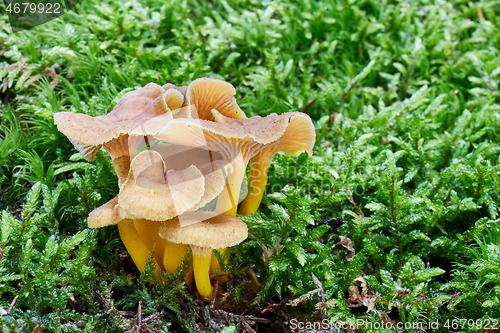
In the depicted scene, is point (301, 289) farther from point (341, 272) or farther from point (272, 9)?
point (272, 9)

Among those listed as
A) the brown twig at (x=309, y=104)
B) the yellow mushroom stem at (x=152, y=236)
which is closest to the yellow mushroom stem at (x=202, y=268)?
the yellow mushroom stem at (x=152, y=236)

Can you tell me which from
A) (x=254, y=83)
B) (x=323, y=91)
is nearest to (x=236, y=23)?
(x=254, y=83)

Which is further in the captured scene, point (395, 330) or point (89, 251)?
point (89, 251)

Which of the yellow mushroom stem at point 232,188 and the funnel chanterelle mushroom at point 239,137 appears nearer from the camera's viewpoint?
the funnel chanterelle mushroom at point 239,137

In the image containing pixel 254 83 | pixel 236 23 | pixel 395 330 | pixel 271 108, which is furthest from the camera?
pixel 236 23

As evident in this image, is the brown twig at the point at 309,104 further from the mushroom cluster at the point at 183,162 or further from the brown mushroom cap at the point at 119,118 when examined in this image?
the brown mushroom cap at the point at 119,118

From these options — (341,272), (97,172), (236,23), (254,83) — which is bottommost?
(341,272)
